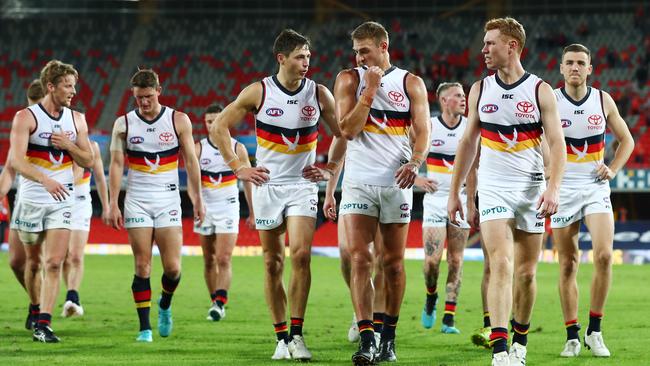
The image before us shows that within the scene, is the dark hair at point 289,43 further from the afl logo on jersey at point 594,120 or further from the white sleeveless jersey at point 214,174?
the white sleeveless jersey at point 214,174

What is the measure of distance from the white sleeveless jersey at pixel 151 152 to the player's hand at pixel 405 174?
3.02 metres

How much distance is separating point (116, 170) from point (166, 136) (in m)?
0.58

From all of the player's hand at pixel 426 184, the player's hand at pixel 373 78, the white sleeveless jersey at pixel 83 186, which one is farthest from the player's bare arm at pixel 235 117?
the white sleeveless jersey at pixel 83 186

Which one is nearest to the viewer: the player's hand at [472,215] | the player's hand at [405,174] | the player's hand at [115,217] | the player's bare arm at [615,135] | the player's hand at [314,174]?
the player's hand at [405,174]

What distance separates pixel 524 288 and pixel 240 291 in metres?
9.63

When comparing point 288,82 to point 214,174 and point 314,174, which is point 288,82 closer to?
point 314,174

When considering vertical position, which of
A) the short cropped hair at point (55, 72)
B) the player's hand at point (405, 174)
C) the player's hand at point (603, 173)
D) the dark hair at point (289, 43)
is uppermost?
the short cropped hair at point (55, 72)

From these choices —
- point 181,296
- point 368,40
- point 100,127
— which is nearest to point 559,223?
point 368,40

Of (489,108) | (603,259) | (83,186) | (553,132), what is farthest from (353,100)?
(83,186)

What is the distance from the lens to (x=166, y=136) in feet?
33.9

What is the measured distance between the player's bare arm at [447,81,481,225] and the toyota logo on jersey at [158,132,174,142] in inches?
130

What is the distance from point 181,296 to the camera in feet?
52.5

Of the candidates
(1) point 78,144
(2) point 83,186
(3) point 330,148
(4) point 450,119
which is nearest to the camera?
(3) point 330,148

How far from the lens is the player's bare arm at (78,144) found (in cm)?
1025
